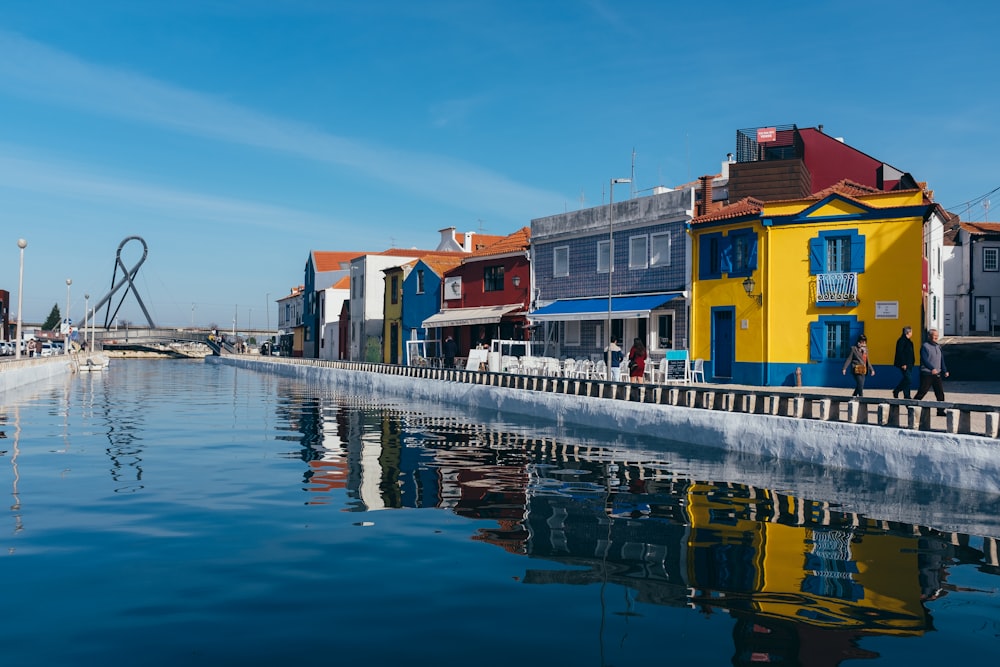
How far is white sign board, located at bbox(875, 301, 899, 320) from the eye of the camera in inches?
1102

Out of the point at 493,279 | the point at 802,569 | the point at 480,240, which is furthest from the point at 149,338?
the point at 802,569

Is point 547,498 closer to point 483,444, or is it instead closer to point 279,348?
point 483,444

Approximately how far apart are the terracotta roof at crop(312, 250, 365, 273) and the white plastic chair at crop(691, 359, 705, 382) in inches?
2242

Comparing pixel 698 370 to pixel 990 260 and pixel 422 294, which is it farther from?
pixel 990 260

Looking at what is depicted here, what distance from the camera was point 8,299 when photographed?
4299 inches

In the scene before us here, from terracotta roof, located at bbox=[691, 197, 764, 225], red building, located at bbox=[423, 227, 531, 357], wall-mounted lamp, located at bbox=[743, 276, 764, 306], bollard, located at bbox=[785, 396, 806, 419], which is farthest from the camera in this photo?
red building, located at bbox=[423, 227, 531, 357]

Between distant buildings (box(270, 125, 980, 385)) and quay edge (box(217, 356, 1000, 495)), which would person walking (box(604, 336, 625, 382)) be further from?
quay edge (box(217, 356, 1000, 495))

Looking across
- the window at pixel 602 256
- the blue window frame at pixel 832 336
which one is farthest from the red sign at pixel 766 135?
the blue window frame at pixel 832 336

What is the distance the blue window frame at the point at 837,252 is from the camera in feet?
94.1

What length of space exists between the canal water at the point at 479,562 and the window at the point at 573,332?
20.6 m

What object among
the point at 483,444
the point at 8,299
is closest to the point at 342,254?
the point at 8,299

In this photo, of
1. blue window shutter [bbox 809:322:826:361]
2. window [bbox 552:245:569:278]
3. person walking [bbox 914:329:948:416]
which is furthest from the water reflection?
window [bbox 552:245:569:278]

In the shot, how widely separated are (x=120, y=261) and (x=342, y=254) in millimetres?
55407

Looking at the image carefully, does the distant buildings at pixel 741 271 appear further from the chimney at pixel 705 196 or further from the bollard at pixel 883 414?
the bollard at pixel 883 414
